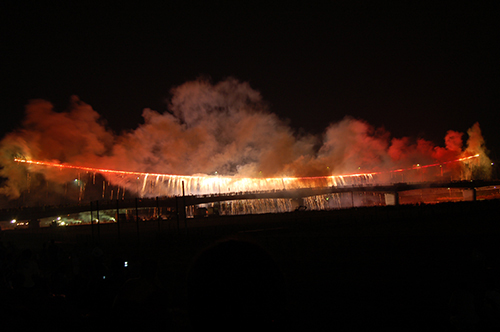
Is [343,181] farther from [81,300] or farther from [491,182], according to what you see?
[81,300]

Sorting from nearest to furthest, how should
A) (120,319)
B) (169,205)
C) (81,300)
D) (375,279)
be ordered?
(120,319) → (81,300) → (375,279) → (169,205)

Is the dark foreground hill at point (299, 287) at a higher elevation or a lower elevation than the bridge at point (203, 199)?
lower

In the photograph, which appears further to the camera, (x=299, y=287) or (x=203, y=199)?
(x=203, y=199)

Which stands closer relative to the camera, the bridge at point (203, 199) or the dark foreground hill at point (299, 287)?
the dark foreground hill at point (299, 287)

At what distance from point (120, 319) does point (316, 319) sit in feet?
20.2

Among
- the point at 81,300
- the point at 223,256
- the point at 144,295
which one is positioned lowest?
the point at 81,300

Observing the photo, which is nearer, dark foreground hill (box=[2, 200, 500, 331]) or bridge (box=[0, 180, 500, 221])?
dark foreground hill (box=[2, 200, 500, 331])

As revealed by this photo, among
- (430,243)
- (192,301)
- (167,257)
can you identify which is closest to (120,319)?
(192,301)

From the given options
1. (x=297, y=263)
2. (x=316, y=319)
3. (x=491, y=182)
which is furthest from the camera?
(x=491, y=182)

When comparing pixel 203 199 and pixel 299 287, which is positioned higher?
pixel 203 199

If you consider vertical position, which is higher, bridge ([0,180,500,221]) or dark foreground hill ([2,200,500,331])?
bridge ([0,180,500,221])

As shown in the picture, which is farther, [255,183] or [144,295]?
[255,183]

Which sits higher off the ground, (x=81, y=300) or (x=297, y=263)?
(x=81, y=300)

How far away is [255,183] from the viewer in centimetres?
11869
